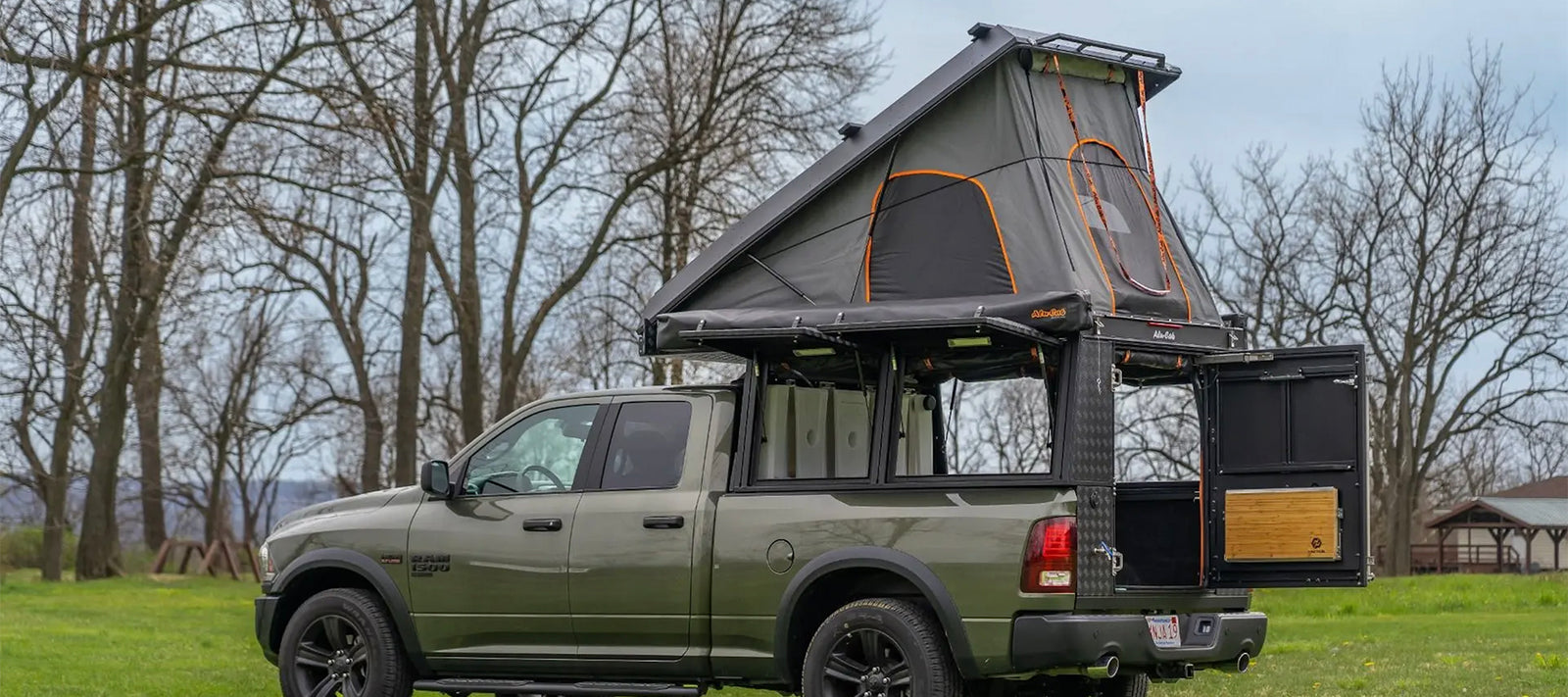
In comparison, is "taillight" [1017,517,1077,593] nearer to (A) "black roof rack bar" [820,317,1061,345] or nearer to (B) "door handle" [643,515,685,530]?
(A) "black roof rack bar" [820,317,1061,345]

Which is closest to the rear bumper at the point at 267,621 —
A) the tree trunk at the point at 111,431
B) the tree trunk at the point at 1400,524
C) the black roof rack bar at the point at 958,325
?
the black roof rack bar at the point at 958,325

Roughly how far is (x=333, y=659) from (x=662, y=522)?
7.89 feet

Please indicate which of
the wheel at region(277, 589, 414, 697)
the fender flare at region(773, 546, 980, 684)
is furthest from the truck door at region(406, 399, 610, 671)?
the fender flare at region(773, 546, 980, 684)

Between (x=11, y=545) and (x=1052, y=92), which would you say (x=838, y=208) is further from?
(x=11, y=545)

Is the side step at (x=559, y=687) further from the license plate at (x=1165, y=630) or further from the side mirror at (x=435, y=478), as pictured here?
the license plate at (x=1165, y=630)

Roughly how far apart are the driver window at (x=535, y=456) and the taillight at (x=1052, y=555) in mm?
2902

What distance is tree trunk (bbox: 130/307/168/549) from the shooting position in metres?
36.8

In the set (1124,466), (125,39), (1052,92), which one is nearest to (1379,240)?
(1124,466)

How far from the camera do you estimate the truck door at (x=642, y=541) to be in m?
9.61

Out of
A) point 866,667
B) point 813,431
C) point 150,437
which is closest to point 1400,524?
point 150,437

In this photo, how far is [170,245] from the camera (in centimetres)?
2238

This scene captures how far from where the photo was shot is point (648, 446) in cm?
1005

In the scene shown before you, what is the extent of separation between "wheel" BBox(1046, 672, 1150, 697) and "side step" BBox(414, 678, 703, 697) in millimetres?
2032

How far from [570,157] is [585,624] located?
2292cm
